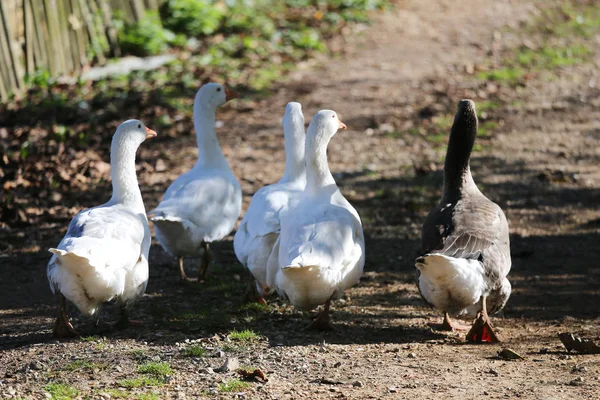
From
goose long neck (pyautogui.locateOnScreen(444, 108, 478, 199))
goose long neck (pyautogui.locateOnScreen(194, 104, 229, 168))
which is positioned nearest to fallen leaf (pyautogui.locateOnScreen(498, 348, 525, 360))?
goose long neck (pyautogui.locateOnScreen(444, 108, 478, 199))

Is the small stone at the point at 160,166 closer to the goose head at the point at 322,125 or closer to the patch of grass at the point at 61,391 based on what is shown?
the goose head at the point at 322,125

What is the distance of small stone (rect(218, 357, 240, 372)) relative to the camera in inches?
214

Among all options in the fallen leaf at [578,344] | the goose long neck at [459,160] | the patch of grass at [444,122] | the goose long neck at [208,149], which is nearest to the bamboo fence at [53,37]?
the goose long neck at [208,149]

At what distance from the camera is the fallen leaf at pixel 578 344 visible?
5.79m

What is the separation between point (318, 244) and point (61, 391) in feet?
6.91

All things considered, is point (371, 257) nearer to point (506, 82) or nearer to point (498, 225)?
point (498, 225)

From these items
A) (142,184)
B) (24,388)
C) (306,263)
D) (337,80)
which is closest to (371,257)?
(306,263)

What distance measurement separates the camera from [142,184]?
10047 mm

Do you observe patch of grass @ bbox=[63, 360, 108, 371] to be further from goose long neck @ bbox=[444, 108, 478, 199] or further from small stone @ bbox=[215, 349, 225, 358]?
goose long neck @ bbox=[444, 108, 478, 199]

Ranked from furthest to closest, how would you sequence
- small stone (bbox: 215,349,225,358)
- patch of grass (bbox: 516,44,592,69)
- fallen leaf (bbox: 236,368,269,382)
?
patch of grass (bbox: 516,44,592,69), small stone (bbox: 215,349,225,358), fallen leaf (bbox: 236,368,269,382)

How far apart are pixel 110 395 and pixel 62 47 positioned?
9855 mm

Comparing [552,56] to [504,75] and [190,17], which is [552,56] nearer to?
[504,75]

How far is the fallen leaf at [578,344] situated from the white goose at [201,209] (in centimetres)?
322

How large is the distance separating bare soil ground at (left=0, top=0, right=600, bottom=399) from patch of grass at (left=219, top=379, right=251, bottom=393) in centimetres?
1
